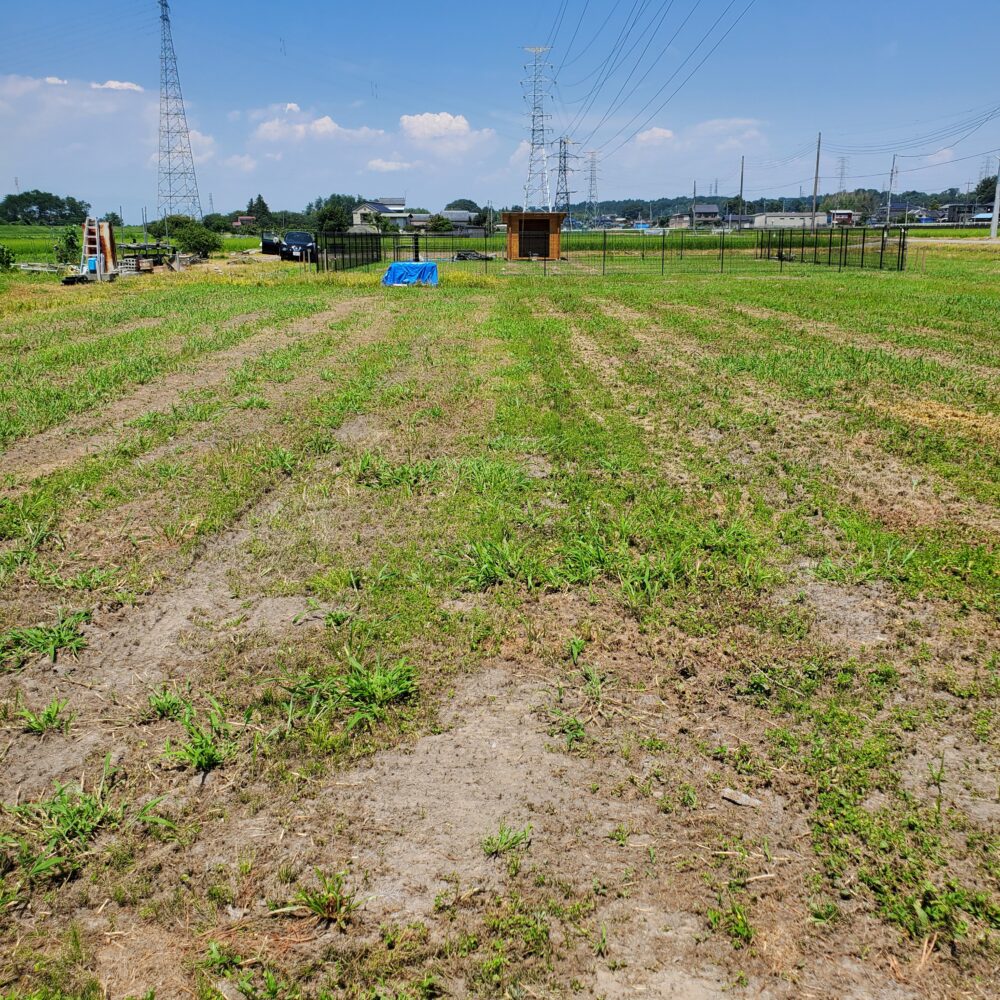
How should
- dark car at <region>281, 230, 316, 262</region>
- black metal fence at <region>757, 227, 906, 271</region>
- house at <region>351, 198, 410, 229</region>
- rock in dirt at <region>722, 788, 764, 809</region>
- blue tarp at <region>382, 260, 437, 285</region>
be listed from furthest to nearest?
house at <region>351, 198, 410, 229</region> → dark car at <region>281, 230, 316, 262</region> → black metal fence at <region>757, 227, 906, 271</region> → blue tarp at <region>382, 260, 437, 285</region> → rock in dirt at <region>722, 788, 764, 809</region>

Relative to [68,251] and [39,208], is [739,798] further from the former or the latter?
[39,208]

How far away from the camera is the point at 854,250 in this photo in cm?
3606

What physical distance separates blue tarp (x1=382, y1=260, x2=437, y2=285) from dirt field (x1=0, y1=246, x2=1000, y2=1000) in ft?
69.3

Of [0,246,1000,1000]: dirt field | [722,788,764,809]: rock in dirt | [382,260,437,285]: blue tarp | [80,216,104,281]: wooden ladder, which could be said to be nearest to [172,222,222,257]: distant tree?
[80,216,104,281]: wooden ladder

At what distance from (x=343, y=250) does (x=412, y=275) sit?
8.16 metres

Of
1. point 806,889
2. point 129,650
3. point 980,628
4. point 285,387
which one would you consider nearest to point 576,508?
point 980,628

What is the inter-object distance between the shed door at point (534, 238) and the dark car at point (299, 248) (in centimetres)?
1207

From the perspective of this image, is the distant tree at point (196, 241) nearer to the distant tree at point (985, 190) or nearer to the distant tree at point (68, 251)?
the distant tree at point (68, 251)

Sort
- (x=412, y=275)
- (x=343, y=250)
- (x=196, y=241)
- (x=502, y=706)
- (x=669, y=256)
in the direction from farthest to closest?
(x=196, y=241) < (x=669, y=256) < (x=343, y=250) < (x=412, y=275) < (x=502, y=706)

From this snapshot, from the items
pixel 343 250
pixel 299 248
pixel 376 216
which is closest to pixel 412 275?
pixel 343 250

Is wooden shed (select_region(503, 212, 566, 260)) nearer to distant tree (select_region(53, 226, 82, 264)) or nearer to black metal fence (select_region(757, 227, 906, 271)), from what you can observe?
black metal fence (select_region(757, 227, 906, 271))

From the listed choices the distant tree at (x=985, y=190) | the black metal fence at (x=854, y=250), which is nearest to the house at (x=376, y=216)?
the black metal fence at (x=854, y=250)

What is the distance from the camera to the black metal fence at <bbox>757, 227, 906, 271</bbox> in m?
33.6

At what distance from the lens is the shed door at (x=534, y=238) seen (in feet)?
151
